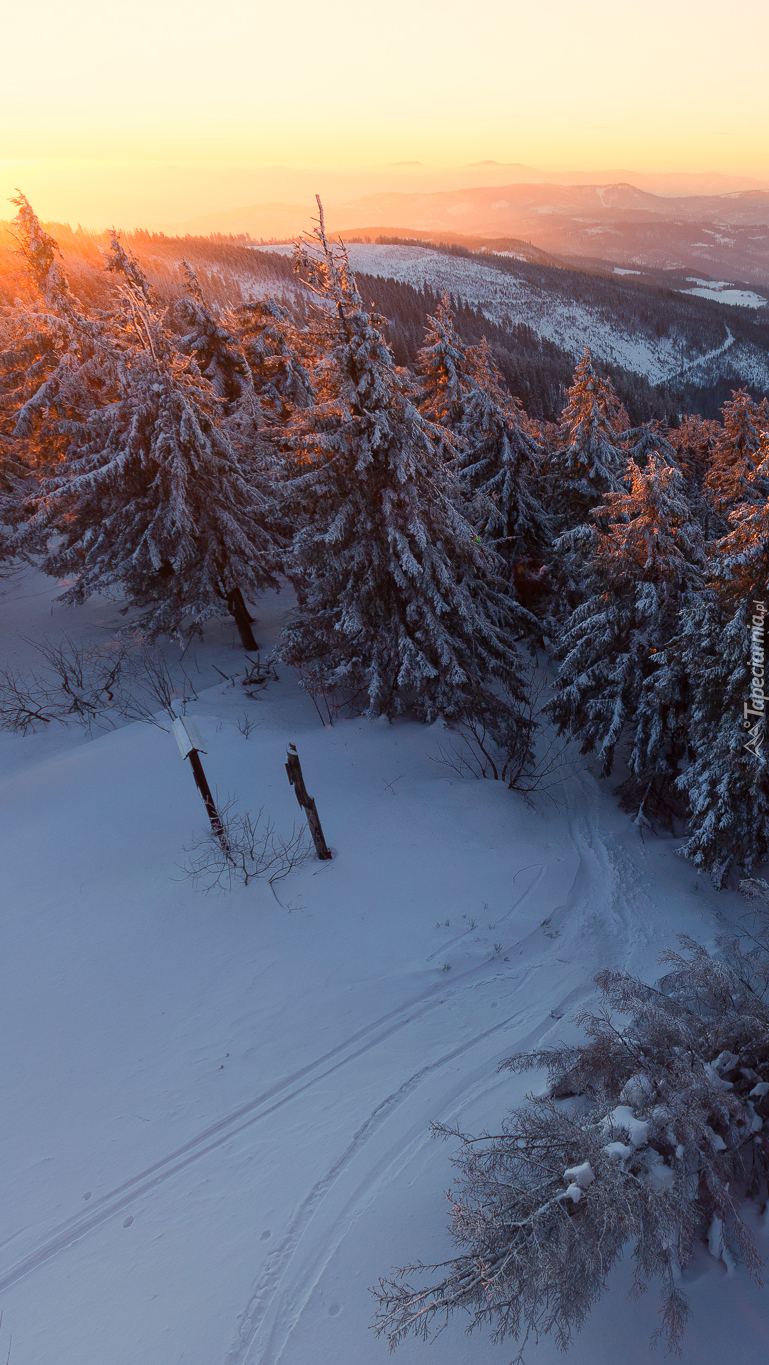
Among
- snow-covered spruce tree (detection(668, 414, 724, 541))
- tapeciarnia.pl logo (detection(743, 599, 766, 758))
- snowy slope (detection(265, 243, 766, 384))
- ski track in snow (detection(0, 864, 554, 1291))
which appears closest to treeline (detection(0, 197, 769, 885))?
tapeciarnia.pl logo (detection(743, 599, 766, 758))

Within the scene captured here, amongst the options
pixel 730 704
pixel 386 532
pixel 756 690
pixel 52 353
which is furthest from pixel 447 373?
pixel 756 690

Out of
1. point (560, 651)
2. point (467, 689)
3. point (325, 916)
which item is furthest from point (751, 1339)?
point (560, 651)

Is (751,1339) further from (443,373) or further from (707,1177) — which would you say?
(443,373)

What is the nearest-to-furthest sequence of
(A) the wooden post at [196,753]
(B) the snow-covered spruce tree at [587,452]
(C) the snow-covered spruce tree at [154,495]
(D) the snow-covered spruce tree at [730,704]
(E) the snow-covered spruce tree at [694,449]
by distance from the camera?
(A) the wooden post at [196,753]
(D) the snow-covered spruce tree at [730,704]
(C) the snow-covered spruce tree at [154,495]
(B) the snow-covered spruce tree at [587,452]
(E) the snow-covered spruce tree at [694,449]

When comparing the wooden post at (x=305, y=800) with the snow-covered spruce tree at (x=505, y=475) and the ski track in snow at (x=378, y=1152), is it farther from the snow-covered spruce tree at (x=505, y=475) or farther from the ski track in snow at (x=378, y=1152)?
the snow-covered spruce tree at (x=505, y=475)

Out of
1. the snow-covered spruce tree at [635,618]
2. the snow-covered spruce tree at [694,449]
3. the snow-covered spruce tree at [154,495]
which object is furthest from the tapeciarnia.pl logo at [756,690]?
the snow-covered spruce tree at [694,449]

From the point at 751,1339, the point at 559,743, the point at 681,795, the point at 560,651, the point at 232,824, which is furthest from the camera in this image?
the point at 559,743
